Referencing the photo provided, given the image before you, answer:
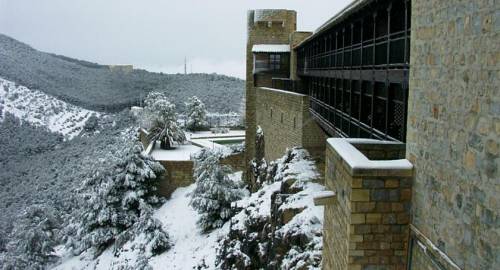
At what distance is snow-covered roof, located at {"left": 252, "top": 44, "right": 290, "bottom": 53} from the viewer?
29.2 meters

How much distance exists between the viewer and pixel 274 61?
2944 centimetres

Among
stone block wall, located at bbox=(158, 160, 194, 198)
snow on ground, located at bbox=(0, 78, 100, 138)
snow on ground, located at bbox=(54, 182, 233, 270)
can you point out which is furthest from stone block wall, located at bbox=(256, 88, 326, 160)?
snow on ground, located at bbox=(0, 78, 100, 138)

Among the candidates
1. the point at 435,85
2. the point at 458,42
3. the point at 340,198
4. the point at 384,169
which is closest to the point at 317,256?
the point at 340,198

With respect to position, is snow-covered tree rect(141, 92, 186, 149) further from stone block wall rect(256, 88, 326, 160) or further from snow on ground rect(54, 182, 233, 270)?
stone block wall rect(256, 88, 326, 160)

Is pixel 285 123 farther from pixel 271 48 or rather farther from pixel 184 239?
pixel 271 48

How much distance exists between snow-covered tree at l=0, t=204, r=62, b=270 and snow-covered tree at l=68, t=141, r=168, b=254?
127 cm

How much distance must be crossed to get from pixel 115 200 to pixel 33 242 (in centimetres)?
438

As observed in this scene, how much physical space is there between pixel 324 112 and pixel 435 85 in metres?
11.0

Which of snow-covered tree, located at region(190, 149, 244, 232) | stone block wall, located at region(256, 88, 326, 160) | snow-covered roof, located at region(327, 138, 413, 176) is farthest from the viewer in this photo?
snow-covered tree, located at region(190, 149, 244, 232)

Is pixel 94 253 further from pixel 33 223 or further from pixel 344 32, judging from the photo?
pixel 344 32

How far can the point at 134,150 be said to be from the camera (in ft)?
88.5

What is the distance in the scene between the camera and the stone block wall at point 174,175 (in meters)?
29.3

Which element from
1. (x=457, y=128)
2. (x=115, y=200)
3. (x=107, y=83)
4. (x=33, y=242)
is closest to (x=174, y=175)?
(x=115, y=200)

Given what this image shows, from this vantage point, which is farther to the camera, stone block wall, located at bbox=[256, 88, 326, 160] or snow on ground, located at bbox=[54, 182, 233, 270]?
snow on ground, located at bbox=[54, 182, 233, 270]
